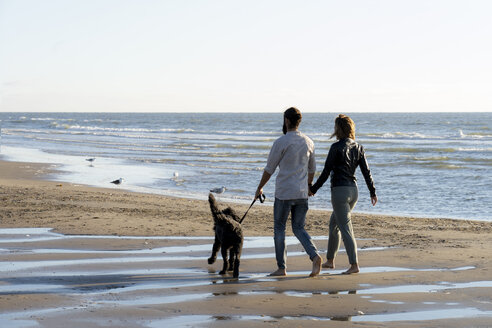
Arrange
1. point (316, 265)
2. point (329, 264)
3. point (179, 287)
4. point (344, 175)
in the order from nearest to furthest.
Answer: point (179, 287)
point (316, 265)
point (344, 175)
point (329, 264)

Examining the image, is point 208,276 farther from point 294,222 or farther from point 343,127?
point 343,127

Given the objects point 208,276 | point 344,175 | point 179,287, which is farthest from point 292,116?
point 179,287

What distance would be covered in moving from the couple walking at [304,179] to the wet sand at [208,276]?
0.36 m

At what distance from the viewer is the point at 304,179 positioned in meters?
6.57

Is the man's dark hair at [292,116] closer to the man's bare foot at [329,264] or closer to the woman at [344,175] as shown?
the woman at [344,175]

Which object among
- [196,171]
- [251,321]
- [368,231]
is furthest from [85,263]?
[196,171]

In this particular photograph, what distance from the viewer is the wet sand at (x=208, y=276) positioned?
16.5 ft

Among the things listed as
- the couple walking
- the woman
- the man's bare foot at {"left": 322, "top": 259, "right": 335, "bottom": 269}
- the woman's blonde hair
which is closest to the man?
the couple walking

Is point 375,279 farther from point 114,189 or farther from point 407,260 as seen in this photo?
point 114,189

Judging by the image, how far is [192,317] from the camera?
496 cm

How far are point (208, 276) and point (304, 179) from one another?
4.58 feet

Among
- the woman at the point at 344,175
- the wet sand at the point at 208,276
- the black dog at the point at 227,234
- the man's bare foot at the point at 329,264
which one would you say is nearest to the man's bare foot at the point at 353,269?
the woman at the point at 344,175

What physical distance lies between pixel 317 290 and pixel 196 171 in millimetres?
16812

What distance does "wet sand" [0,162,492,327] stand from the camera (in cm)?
502
